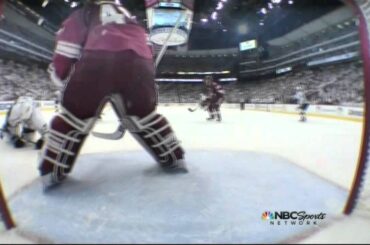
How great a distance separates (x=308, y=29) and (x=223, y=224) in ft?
3.45

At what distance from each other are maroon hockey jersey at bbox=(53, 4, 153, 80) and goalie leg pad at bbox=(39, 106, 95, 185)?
100mm

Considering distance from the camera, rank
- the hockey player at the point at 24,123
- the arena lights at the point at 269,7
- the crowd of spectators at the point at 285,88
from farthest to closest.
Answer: the hockey player at the point at 24,123 → the arena lights at the point at 269,7 → the crowd of spectators at the point at 285,88

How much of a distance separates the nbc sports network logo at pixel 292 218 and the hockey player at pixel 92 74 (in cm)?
37

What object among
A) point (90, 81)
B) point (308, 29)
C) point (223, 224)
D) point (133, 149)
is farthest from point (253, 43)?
point (223, 224)

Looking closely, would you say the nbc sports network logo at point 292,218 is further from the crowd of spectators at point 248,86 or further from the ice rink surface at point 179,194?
the crowd of spectators at point 248,86

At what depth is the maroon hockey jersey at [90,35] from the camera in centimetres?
59

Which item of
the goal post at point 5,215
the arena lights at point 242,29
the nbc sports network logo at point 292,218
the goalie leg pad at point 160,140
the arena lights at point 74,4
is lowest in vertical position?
the nbc sports network logo at point 292,218

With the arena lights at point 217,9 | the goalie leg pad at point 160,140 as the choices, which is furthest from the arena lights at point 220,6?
the goalie leg pad at point 160,140

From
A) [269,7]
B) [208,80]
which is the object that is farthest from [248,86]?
[269,7]

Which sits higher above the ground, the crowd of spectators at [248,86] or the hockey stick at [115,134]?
the crowd of spectators at [248,86]

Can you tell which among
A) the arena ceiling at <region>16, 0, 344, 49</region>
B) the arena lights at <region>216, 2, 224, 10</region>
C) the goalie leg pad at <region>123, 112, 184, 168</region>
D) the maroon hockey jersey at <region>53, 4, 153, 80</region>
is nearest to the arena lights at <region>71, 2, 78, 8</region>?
the maroon hockey jersey at <region>53, 4, 153, 80</region>

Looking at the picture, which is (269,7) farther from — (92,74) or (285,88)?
(92,74)

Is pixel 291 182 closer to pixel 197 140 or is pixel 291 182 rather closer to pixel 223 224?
pixel 223 224

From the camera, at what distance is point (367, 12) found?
42cm
